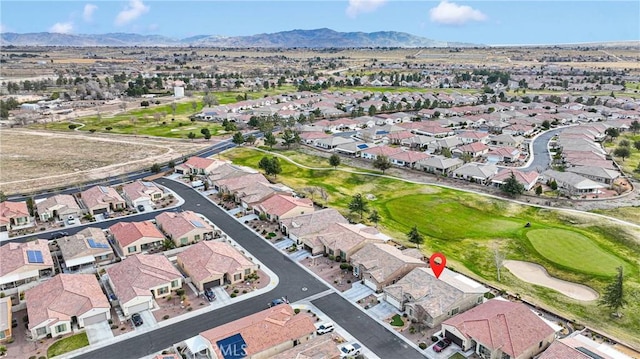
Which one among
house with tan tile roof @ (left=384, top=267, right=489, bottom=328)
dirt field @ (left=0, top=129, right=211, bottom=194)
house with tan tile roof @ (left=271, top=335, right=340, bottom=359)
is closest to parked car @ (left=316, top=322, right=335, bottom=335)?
house with tan tile roof @ (left=271, top=335, right=340, bottom=359)

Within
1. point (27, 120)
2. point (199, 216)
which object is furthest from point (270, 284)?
point (27, 120)

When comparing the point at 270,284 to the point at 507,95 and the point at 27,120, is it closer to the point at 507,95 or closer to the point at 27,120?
the point at 27,120

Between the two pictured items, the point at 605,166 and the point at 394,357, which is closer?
the point at 394,357

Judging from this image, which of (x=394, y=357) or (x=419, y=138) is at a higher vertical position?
(x=419, y=138)

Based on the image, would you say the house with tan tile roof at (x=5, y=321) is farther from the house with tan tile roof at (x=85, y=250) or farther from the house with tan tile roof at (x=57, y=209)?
the house with tan tile roof at (x=57, y=209)

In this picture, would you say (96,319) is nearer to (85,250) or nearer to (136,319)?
(136,319)

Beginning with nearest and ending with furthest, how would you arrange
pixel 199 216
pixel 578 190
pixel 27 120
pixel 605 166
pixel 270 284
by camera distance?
pixel 270 284 → pixel 199 216 → pixel 578 190 → pixel 605 166 → pixel 27 120

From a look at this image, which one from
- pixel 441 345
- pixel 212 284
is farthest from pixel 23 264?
pixel 441 345
